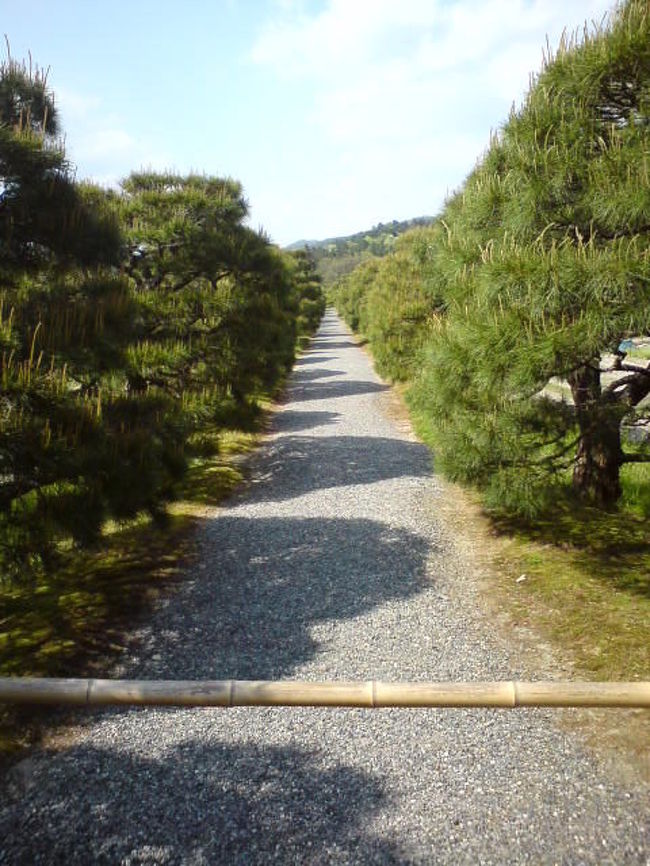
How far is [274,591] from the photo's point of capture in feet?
17.8

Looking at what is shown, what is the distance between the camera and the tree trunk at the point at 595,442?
16.5 feet

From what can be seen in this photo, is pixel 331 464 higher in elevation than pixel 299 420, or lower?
lower

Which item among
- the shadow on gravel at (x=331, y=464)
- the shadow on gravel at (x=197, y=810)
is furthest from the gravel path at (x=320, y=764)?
the shadow on gravel at (x=331, y=464)

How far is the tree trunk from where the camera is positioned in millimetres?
5039

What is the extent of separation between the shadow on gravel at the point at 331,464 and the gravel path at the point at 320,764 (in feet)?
10.3

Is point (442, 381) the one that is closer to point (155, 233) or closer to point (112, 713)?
point (112, 713)

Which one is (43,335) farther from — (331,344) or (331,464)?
(331,344)

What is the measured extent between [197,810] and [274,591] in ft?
8.61

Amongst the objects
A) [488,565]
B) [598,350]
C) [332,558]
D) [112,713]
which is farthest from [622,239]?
[112,713]

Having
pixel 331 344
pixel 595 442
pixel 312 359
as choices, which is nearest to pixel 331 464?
pixel 595 442

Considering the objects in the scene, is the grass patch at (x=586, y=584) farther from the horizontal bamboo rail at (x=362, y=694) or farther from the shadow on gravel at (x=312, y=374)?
the shadow on gravel at (x=312, y=374)

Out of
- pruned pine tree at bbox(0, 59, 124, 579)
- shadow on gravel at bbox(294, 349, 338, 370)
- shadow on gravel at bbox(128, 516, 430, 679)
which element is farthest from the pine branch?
shadow on gravel at bbox(294, 349, 338, 370)

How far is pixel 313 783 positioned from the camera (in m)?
3.00

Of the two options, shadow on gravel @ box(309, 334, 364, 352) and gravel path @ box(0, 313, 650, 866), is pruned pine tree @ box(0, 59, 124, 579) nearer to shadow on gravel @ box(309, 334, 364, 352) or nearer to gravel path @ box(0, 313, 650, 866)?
gravel path @ box(0, 313, 650, 866)
